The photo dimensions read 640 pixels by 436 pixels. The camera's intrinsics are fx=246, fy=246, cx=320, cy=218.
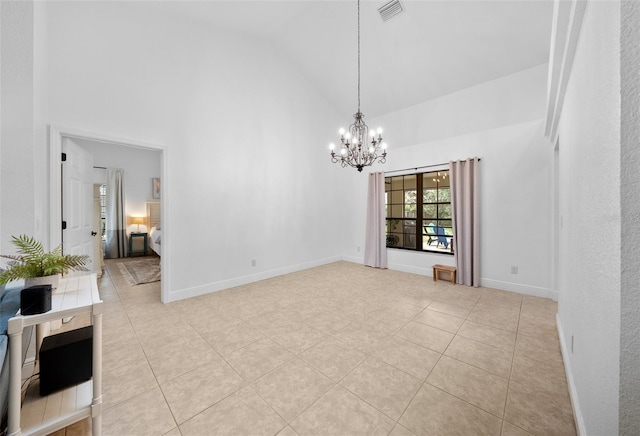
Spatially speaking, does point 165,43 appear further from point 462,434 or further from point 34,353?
point 462,434

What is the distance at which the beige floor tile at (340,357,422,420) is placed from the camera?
1.62 meters

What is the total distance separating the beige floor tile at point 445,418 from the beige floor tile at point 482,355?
0.53 m

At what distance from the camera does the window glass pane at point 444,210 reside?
179 inches

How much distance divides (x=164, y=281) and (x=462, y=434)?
353 cm

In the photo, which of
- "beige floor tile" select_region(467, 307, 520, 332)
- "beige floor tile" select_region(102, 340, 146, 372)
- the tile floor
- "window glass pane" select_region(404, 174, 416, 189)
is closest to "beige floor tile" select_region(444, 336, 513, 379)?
the tile floor

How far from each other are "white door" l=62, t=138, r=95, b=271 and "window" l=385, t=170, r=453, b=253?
16.8 feet

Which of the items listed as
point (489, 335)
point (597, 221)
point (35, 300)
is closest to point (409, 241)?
point (489, 335)

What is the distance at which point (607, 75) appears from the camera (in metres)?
0.90

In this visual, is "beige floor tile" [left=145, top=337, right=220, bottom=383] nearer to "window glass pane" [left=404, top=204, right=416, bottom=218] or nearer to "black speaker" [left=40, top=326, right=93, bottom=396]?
"black speaker" [left=40, top=326, right=93, bottom=396]

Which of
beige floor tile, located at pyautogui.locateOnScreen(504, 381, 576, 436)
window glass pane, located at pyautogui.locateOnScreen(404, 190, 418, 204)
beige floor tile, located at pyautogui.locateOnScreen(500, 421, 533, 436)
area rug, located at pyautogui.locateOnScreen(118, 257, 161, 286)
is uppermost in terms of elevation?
window glass pane, located at pyautogui.locateOnScreen(404, 190, 418, 204)

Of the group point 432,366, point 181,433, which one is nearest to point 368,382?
point 432,366

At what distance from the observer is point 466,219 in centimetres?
410

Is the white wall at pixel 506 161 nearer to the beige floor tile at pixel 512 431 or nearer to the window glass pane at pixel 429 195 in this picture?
the window glass pane at pixel 429 195

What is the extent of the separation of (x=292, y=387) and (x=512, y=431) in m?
1.36
